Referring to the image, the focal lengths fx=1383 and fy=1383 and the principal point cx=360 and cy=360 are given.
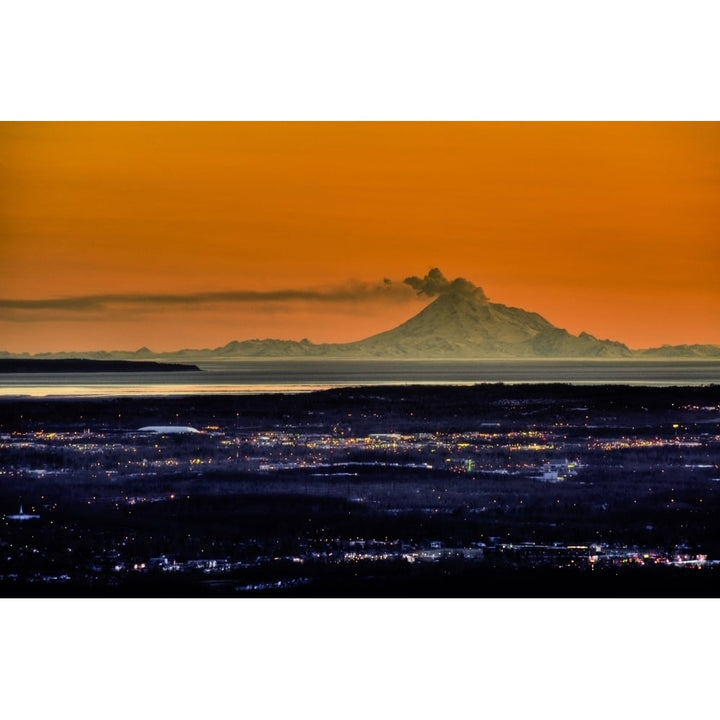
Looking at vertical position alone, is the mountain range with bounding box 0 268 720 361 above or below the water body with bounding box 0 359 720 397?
above

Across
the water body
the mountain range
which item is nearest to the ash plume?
the mountain range

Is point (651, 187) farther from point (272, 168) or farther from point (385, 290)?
point (272, 168)

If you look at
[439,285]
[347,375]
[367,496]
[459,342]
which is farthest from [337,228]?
[367,496]

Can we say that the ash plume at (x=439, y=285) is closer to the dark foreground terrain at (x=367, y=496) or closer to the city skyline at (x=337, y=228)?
the city skyline at (x=337, y=228)

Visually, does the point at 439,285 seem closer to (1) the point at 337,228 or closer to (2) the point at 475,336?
(2) the point at 475,336

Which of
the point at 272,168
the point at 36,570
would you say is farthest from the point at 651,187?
the point at 36,570

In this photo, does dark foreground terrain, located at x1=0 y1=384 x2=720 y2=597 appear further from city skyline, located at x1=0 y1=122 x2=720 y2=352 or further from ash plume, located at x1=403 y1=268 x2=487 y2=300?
ash plume, located at x1=403 y1=268 x2=487 y2=300

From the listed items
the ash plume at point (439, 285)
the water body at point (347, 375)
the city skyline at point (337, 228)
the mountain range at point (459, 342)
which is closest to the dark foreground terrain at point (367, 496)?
the water body at point (347, 375)
